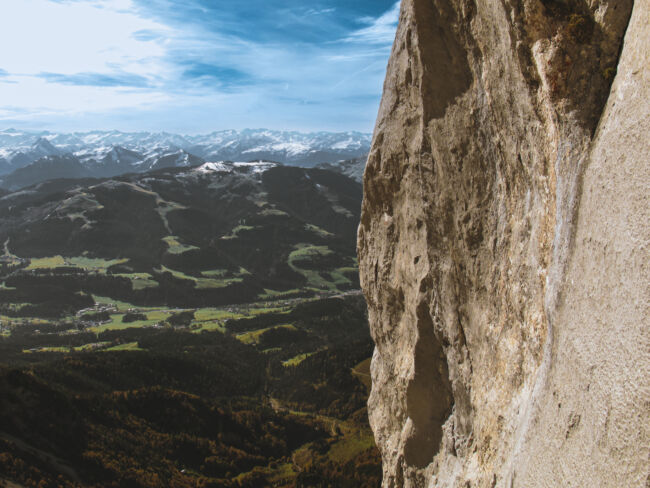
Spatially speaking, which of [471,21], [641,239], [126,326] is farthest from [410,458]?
[126,326]

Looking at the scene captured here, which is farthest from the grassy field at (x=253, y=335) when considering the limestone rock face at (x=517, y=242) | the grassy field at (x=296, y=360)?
the limestone rock face at (x=517, y=242)

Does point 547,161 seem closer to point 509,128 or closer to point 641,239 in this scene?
point 509,128

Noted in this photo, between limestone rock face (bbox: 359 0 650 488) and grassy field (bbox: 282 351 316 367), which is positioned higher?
limestone rock face (bbox: 359 0 650 488)

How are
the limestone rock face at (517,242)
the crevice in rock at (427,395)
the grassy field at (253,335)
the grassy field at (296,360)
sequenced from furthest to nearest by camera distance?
1. the grassy field at (253,335)
2. the grassy field at (296,360)
3. the crevice in rock at (427,395)
4. the limestone rock face at (517,242)

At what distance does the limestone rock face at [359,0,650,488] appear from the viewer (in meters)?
5.71

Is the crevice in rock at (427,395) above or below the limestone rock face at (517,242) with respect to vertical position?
below

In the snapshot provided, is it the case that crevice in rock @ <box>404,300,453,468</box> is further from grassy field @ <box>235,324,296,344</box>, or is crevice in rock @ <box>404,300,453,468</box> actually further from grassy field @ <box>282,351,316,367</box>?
grassy field @ <box>235,324,296,344</box>

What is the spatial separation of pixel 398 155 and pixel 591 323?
418 inches

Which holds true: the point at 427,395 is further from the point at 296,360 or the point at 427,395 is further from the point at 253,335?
the point at 253,335

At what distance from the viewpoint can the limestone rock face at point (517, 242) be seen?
571 cm

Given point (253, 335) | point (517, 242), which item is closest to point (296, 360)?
point (253, 335)

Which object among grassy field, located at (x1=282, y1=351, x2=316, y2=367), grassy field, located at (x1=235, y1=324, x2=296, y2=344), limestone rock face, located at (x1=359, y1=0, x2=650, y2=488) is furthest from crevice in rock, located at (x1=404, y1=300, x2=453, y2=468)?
grassy field, located at (x1=235, y1=324, x2=296, y2=344)

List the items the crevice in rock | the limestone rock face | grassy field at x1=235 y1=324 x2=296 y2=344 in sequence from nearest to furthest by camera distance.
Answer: the limestone rock face < the crevice in rock < grassy field at x1=235 y1=324 x2=296 y2=344

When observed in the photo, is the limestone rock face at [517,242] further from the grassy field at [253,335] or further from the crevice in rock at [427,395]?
the grassy field at [253,335]
